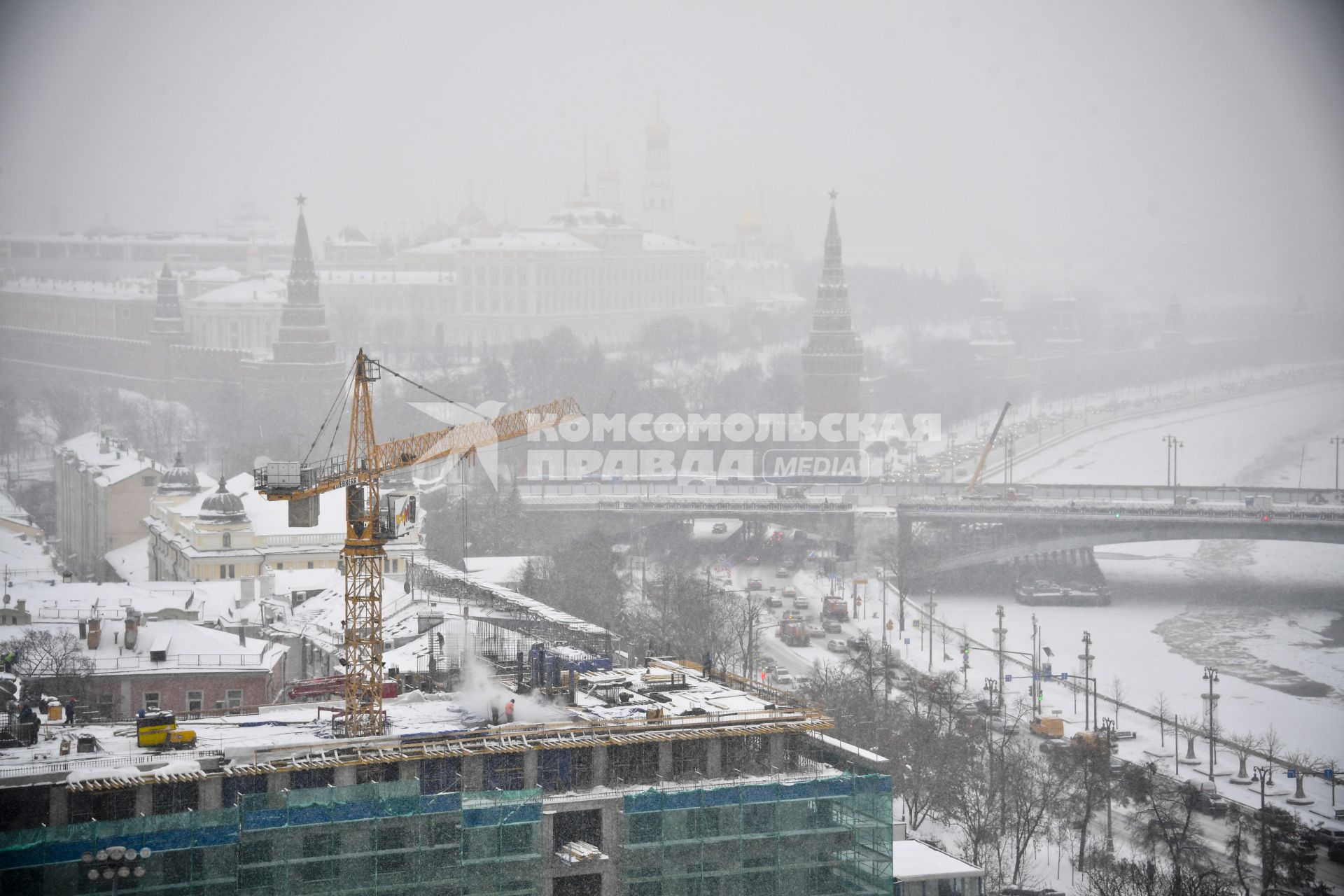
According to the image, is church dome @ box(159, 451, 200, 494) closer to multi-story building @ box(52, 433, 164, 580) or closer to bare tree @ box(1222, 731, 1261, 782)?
multi-story building @ box(52, 433, 164, 580)

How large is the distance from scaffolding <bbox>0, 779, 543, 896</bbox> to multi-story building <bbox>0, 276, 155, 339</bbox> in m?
88.3

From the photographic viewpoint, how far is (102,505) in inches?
2130

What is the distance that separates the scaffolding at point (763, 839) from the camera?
20.6 meters

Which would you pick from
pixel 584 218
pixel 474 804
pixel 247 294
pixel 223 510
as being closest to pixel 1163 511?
pixel 223 510

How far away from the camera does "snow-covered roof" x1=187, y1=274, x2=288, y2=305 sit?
10525cm

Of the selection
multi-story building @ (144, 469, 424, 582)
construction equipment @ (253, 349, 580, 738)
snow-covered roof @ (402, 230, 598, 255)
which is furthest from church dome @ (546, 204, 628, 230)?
construction equipment @ (253, 349, 580, 738)

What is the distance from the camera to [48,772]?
19.8m

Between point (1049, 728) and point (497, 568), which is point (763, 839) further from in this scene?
point (497, 568)

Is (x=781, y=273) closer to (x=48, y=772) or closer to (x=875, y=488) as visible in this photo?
(x=875, y=488)

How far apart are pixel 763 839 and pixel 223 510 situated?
26.6m

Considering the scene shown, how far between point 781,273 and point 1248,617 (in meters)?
88.5

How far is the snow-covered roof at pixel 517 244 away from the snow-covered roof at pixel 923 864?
299 ft

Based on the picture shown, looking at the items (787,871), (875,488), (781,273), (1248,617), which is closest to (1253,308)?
(781,273)

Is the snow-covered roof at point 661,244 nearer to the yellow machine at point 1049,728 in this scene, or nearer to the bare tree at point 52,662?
the yellow machine at point 1049,728
